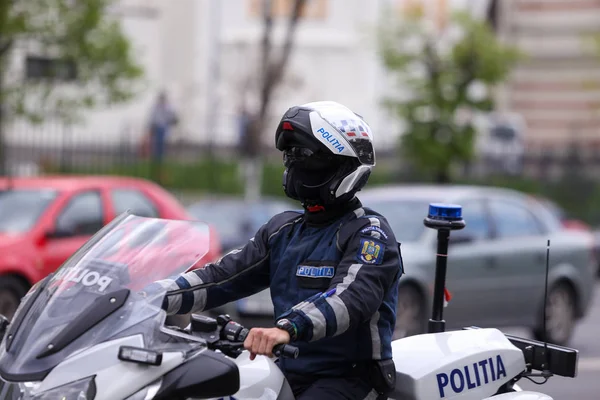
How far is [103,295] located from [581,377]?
7368mm

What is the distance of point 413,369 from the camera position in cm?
454

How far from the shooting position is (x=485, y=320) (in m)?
11.6

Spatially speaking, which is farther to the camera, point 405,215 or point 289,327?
point 405,215

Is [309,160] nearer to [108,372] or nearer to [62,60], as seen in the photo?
[108,372]

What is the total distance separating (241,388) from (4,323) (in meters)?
0.88

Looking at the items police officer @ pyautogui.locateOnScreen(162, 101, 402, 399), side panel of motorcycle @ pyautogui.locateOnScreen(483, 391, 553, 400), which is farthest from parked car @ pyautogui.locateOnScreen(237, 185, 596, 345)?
police officer @ pyautogui.locateOnScreen(162, 101, 402, 399)

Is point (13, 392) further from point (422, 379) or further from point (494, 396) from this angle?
point (494, 396)

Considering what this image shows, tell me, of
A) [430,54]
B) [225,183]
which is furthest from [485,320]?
[225,183]

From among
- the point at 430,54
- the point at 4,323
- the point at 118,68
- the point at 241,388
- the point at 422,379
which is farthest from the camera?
the point at 430,54

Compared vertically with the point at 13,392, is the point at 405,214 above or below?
below

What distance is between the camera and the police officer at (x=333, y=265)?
13.8 feet

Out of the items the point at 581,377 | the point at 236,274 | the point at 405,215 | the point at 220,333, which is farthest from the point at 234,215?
the point at 220,333

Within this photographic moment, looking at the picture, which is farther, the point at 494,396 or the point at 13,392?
the point at 494,396

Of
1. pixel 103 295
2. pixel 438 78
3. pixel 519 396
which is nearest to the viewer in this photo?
pixel 103 295
